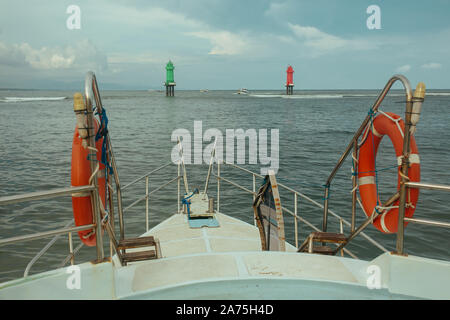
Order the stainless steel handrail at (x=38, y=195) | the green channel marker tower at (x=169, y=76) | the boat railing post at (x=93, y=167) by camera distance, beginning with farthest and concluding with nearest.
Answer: the green channel marker tower at (x=169, y=76) → the boat railing post at (x=93, y=167) → the stainless steel handrail at (x=38, y=195)

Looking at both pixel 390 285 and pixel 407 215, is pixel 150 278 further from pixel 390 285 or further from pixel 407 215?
pixel 407 215

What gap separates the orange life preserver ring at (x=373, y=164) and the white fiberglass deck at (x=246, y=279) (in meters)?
0.58

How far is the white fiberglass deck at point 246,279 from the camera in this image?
2.44 m

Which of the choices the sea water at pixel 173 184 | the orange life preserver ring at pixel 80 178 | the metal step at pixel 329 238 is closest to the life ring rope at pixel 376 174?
the sea water at pixel 173 184

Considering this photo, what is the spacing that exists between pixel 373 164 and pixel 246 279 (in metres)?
2.58

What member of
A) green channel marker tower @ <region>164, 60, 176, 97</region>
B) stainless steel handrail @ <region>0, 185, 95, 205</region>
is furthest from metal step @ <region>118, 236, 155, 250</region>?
green channel marker tower @ <region>164, 60, 176, 97</region>

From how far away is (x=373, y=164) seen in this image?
4309 mm

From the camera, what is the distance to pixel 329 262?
300cm

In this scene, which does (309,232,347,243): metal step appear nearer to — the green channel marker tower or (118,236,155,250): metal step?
(118,236,155,250): metal step

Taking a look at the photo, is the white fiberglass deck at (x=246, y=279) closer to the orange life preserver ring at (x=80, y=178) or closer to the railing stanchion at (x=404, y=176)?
the railing stanchion at (x=404, y=176)

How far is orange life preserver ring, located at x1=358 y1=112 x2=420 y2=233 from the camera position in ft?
10.4
